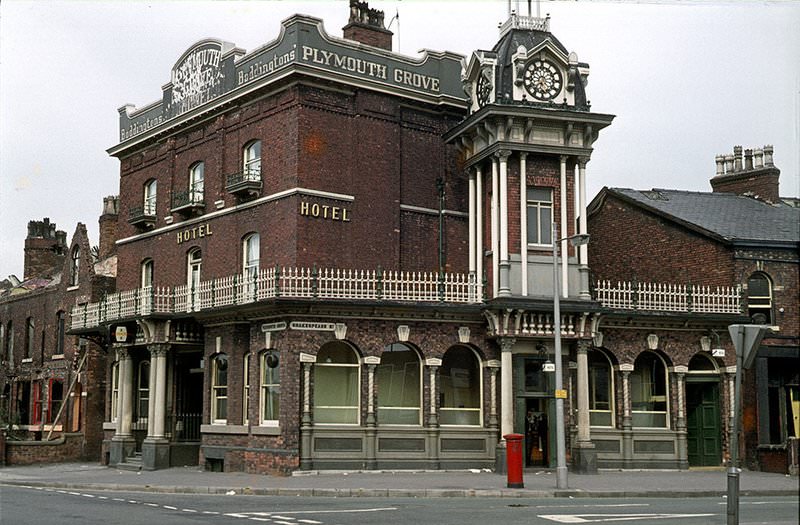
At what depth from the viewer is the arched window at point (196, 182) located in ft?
109

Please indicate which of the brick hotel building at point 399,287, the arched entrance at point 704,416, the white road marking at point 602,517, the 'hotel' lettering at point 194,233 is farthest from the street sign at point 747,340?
the 'hotel' lettering at point 194,233

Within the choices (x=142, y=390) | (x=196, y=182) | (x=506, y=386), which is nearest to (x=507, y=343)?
(x=506, y=386)

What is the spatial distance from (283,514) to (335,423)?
999cm

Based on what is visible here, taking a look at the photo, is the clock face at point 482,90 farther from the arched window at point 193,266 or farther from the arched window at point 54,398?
the arched window at point 54,398

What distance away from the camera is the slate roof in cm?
3159

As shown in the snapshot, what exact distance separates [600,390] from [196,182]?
47.4ft

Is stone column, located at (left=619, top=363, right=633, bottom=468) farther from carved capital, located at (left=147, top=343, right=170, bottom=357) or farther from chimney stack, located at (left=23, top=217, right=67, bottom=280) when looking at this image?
chimney stack, located at (left=23, top=217, right=67, bottom=280)

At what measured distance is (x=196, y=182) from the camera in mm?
33781

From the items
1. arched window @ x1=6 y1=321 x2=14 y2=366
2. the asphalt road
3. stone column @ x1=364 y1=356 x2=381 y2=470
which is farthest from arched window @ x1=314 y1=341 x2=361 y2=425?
arched window @ x1=6 y1=321 x2=14 y2=366

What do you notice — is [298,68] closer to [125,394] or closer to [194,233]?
[194,233]

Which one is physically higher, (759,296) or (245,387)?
(759,296)

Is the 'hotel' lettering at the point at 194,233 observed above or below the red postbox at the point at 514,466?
above

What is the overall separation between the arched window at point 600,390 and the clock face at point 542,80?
7536 mm

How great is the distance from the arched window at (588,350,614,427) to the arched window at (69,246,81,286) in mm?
20736
